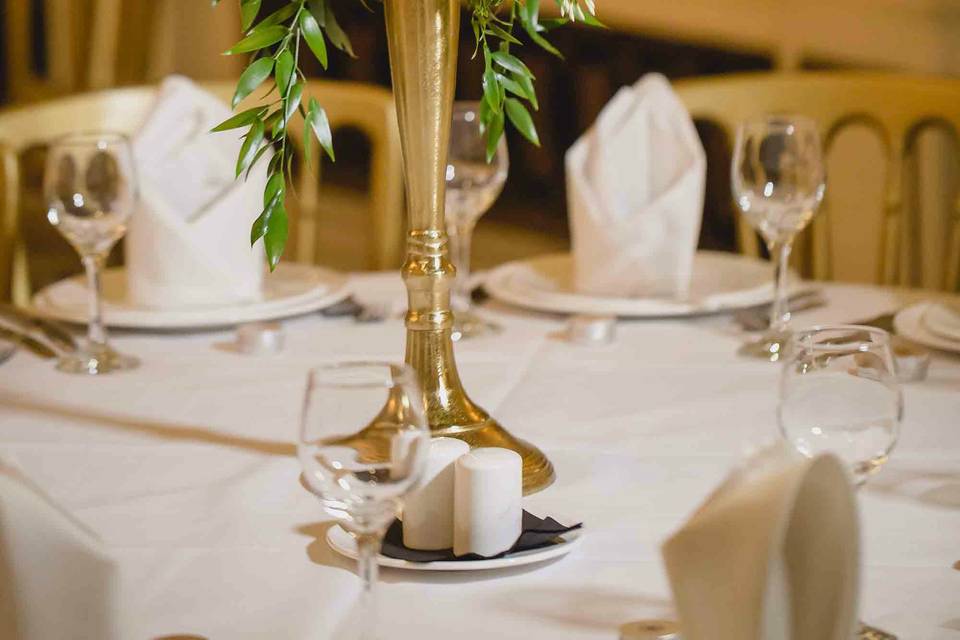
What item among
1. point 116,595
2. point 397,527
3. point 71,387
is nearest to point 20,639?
point 116,595

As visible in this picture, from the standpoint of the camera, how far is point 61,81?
616 centimetres

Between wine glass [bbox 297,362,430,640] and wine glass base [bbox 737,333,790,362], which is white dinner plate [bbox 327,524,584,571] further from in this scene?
wine glass base [bbox 737,333,790,362]

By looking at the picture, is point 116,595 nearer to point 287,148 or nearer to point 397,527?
point 397,527

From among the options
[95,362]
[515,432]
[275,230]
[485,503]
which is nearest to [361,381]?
[485,503]

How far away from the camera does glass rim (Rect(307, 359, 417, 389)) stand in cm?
75

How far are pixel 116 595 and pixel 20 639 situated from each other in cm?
6

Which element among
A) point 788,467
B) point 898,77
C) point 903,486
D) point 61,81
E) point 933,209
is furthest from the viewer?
point 61,81

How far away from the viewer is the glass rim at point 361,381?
29.7 inches

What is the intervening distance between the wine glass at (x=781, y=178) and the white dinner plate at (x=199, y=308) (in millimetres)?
531

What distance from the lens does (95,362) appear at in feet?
4.80

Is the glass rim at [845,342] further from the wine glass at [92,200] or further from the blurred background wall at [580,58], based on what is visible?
the blurred background wall at [580,58]

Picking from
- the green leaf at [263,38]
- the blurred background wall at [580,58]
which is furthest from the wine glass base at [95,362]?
the blurred background wall at [580,58]

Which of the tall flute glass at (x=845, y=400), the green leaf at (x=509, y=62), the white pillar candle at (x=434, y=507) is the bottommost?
the white pillar candle at (x=434, y=507)

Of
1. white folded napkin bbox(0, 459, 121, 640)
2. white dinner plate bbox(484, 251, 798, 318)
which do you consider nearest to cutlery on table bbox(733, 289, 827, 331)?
white dinner plate bbox(484, 251, 798, 318)
